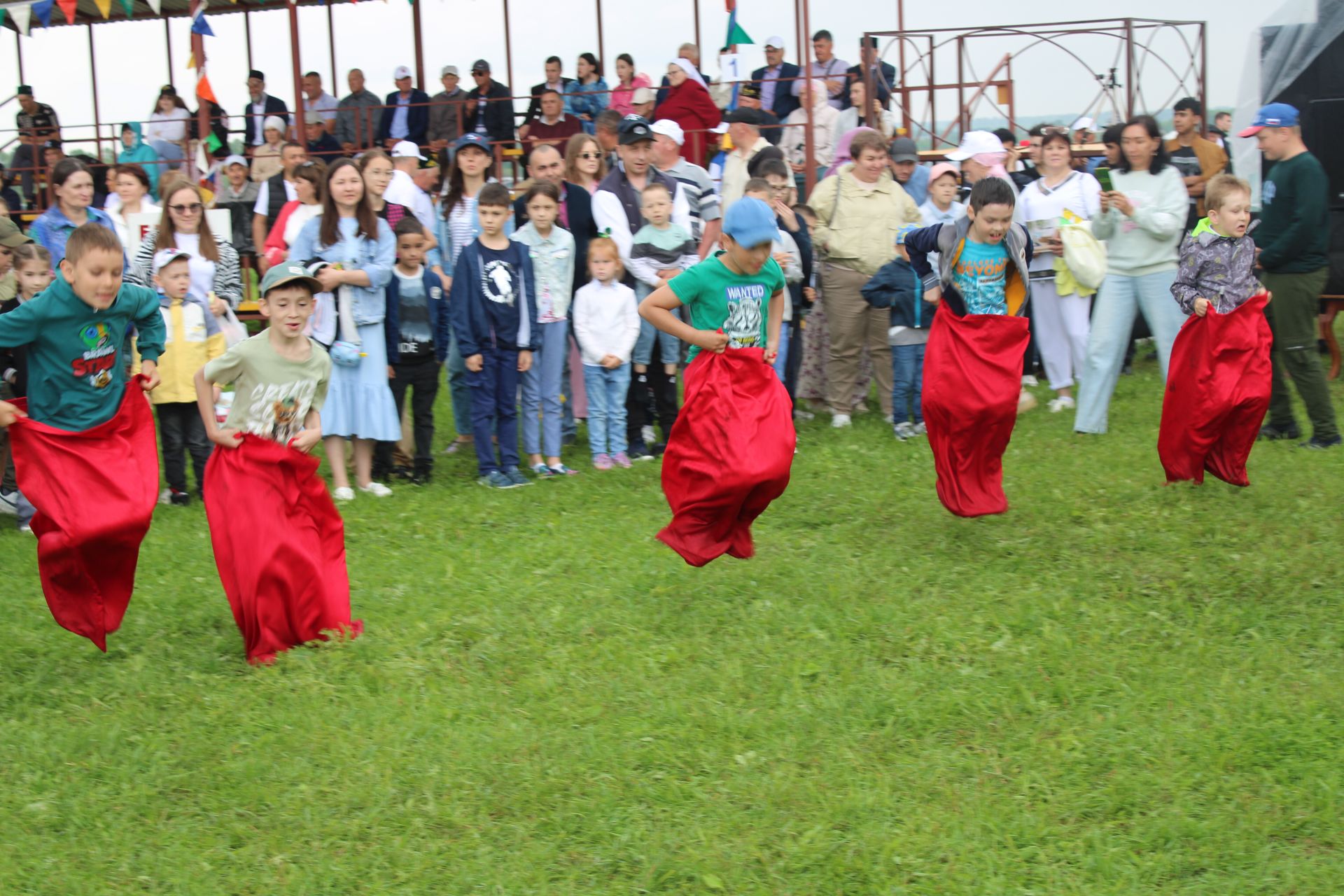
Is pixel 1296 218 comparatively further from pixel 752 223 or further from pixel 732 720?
pixel 732 720

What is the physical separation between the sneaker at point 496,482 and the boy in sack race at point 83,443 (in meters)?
3.47

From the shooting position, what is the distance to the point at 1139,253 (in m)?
9.48

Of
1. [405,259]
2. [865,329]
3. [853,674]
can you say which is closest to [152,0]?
[405,259]

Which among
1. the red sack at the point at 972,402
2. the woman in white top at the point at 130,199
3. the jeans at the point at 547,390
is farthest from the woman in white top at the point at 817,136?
the red sack at the point at 972,402

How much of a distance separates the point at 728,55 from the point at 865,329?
6.86m

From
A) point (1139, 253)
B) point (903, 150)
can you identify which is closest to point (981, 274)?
point (1139, 253)

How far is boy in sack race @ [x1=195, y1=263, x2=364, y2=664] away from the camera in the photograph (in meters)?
5.69

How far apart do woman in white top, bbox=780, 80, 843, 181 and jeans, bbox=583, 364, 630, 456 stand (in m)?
5.97

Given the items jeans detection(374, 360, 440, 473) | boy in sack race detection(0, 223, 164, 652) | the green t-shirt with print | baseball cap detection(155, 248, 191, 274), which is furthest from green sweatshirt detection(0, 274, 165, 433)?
jeans detection(374, 360, 440, 473)

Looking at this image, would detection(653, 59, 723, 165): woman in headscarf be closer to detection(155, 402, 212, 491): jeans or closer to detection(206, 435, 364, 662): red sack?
detection(155, 402, 212, 491): jeans

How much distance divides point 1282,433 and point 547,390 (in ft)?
17.4

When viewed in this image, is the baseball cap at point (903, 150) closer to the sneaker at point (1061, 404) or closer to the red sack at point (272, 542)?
the sneaker at point (1061, 404)

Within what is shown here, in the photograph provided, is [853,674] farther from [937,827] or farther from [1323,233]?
[1323,233]

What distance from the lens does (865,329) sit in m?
11.0
